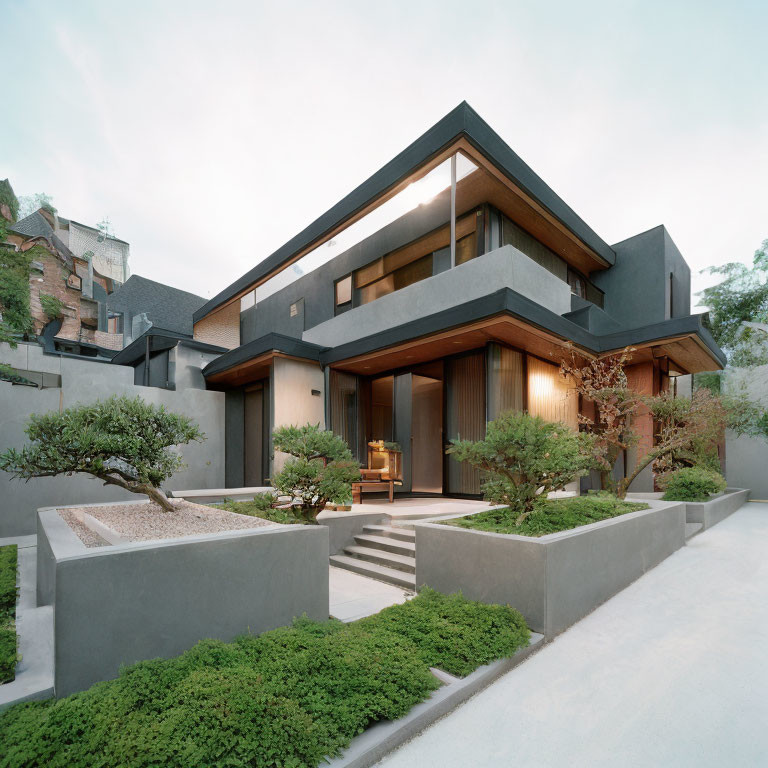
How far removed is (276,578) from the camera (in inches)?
130

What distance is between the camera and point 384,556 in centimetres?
530

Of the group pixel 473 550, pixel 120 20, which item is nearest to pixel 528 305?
pixel 473 550

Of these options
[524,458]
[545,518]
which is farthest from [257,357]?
[545,518]

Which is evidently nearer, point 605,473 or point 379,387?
point 605,473

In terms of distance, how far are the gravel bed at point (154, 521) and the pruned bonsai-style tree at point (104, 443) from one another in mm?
303

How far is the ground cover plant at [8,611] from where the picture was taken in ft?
8.62

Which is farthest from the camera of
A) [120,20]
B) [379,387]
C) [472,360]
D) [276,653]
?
[379,387]

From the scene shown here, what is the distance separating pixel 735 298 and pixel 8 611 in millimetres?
24757

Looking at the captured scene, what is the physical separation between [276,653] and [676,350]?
10136 mm

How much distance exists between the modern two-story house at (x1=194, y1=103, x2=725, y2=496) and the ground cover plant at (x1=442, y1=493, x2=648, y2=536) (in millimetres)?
2816

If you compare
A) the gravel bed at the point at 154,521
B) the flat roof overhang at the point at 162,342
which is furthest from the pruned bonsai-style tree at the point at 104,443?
the flat roof overhang at the point at 162,342

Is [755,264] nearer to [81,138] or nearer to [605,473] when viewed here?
[605,473]

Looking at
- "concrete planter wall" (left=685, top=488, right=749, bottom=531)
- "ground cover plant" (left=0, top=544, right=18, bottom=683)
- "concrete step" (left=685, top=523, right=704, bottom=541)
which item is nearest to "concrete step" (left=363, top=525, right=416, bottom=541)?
"ground cover plant" (left=0, top=544, right=18, bottom=683)

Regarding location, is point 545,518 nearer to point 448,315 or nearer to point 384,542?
point 384,542
